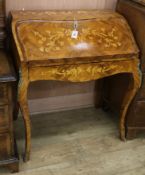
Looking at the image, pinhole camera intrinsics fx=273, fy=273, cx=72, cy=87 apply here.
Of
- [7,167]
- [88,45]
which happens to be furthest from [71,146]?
[88,45]

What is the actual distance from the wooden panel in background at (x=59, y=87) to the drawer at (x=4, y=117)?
69 cm

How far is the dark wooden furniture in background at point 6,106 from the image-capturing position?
1513mm

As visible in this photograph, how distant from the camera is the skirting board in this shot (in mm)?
2383

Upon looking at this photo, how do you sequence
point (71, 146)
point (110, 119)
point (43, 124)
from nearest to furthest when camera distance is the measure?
point (71, 146) → point (43, 124) → point (110, 119)

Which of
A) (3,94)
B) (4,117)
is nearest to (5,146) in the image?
(4,117)

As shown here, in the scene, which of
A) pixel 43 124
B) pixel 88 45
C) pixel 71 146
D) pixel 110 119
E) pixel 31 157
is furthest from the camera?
pixel 110 119

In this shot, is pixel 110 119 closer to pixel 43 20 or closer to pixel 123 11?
pixel 123 11

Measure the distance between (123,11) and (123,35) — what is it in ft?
0.91

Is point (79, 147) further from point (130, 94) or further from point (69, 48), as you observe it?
point (69, 48)

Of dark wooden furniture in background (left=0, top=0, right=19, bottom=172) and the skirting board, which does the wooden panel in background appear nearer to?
the skirting board

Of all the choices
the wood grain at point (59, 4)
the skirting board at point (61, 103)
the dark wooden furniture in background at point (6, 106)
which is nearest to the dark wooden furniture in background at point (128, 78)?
the wood grain at point (59, 4)

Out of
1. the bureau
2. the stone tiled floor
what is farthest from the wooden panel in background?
the bureau

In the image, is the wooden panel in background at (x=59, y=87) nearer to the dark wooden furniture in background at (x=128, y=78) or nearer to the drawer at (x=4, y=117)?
the dark wooden furniture in background at (x=128, y=78)

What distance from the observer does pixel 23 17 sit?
5.77 ft
